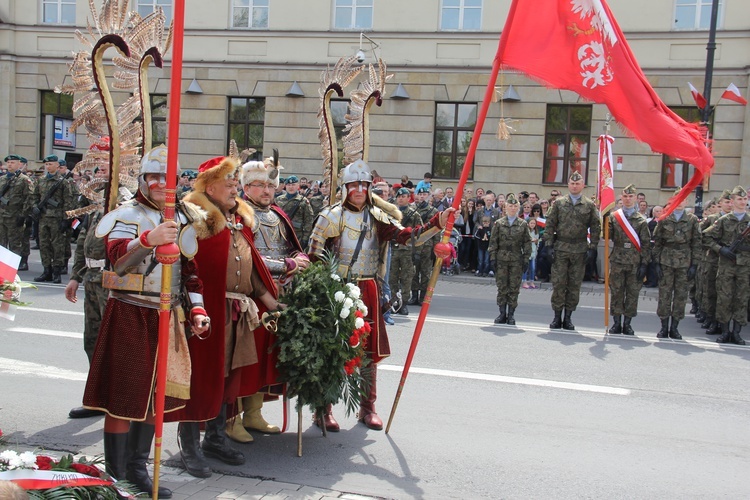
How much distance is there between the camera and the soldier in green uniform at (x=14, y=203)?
48.6 ft

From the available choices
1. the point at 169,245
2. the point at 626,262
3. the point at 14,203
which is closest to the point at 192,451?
the point at 169,245

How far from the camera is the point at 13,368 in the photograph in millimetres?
7617

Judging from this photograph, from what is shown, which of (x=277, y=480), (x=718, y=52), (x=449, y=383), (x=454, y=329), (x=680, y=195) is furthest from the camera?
(x=718, y=52)

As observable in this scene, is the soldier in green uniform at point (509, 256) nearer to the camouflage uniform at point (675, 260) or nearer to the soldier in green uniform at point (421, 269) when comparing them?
the soldier in green uniform at point (421, 269)

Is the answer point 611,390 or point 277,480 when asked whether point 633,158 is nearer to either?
point 611,390

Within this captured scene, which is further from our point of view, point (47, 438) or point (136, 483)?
point (47, 438)

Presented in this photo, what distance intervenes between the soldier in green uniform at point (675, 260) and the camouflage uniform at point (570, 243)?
3.47ft

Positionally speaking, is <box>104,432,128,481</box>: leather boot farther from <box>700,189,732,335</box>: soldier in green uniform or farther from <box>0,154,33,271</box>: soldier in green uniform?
<box>0,154,33,271</box>: soldier in green uniform

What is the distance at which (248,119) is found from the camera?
2403cm

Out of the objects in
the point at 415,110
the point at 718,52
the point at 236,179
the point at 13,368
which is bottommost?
the point at 13,368

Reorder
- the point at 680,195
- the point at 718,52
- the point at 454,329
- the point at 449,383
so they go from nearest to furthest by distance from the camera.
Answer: the point at 680,195 → the point at 449,383 → the point at 454,329 → the point at 718,52

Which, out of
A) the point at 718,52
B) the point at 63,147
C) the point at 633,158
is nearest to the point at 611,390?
the point at 633,158

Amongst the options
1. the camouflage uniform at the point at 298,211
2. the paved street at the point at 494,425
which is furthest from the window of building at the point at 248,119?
the paved street at the point at 494,425

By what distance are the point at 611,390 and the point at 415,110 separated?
16170mm
